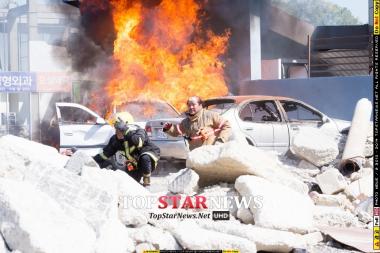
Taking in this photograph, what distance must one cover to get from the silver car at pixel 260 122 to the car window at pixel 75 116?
6.06 feet

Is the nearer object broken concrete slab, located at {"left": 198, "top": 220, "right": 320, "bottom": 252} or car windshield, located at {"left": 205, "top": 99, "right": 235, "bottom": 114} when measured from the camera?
broken concrete slab, located at {"left": 198, "top": 220, "right": 320, "bottom": 252}

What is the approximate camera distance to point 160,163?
10.7m

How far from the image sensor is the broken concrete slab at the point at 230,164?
629 centimetres

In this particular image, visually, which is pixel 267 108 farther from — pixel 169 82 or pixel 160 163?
pixel 169 82

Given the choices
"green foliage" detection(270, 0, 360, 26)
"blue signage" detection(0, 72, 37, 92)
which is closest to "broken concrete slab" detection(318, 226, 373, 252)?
"blue signage" detection(0, 72, 37, 92)

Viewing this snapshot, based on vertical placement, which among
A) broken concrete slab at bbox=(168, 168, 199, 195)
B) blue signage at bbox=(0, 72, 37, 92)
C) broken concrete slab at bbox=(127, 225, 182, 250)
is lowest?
broken concrete slab at bbox=(127, 225, 182, 250)

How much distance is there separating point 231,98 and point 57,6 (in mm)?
9378

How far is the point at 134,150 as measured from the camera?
24.3 ft

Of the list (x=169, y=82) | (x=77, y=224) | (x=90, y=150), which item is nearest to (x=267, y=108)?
(x=90, y=150)

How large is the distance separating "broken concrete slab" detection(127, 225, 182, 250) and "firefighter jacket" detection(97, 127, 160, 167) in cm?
184

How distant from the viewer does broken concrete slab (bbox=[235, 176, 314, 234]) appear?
5.76 metres

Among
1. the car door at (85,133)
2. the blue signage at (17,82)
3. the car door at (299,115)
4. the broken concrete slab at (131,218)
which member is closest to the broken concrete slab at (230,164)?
the broken concrete slab at (131,218)

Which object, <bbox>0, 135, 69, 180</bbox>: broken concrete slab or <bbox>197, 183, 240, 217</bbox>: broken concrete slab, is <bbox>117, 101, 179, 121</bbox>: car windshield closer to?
<bbox>0, 135, 69, 180</bbox>: broken concrete slab

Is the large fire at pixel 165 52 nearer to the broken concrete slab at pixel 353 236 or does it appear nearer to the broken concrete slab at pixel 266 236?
the broken concrete slab at pixel 353 236
